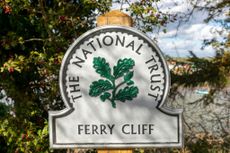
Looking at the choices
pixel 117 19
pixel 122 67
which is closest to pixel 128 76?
pixel 122 67

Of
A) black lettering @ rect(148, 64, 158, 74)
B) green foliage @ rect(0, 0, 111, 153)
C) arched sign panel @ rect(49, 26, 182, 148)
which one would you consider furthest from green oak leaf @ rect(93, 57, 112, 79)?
green foliage @ rect(0, 0, 111, 153)

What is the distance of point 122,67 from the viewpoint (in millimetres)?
2127

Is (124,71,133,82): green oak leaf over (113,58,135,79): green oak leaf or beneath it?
beneath

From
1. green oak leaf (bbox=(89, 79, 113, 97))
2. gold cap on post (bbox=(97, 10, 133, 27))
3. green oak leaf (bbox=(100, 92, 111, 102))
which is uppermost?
gold cap on post (bbox=(97, 10, 133, 27))

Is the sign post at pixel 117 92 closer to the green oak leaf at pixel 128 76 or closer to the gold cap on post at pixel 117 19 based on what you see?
the green oak leaf at pixel 128 76

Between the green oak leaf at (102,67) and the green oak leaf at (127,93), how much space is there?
0.29ft

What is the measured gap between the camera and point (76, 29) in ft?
12.5

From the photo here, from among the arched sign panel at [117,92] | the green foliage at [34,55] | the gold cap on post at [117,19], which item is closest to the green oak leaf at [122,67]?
the arched sign panel at [117,92]

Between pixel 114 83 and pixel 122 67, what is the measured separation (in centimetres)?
8

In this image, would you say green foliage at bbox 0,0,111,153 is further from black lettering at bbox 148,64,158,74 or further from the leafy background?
black lettering at bbox 148,64,158,74

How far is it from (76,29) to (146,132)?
1826mm

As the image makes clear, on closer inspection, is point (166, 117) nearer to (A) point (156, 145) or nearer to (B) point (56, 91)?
(A) point (156, 145)

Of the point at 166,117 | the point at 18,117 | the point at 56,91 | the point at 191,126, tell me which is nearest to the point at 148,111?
the point at 166,117

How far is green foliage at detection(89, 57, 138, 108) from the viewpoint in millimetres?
2121
